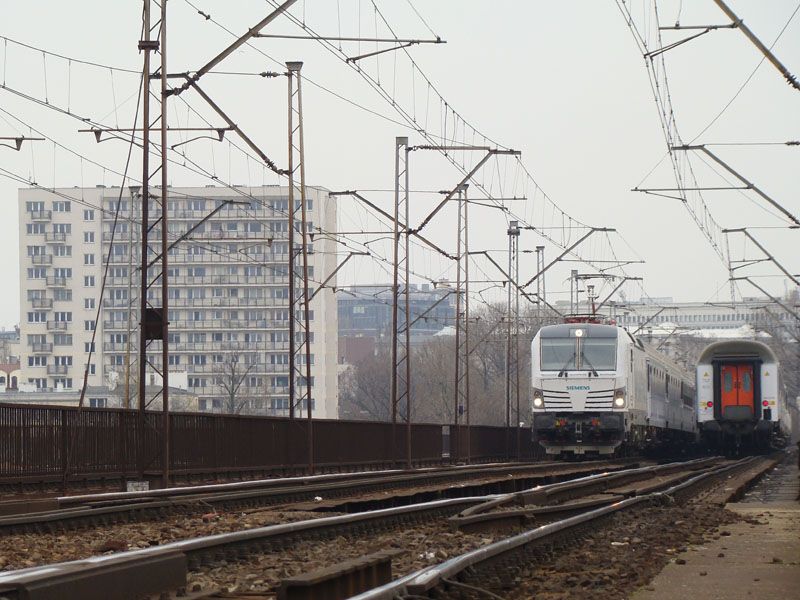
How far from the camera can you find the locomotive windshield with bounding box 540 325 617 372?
38.0m

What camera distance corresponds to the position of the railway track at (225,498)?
46.7ft

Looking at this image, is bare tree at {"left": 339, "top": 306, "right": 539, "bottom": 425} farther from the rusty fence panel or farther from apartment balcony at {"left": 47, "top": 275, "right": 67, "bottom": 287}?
the rusty fence panel

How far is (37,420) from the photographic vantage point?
23625 millimetres

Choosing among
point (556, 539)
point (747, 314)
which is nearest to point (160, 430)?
point (556, 539)

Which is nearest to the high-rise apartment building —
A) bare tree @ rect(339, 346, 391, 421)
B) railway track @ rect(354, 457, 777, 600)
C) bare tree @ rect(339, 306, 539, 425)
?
bare tree @ rect(339, 346, 391, 421)

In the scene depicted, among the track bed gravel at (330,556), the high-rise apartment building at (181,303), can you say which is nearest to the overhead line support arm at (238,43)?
the track bed gravel at (330,556)

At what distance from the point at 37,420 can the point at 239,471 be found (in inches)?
325

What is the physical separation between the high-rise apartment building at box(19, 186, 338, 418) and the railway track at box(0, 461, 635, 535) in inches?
4063

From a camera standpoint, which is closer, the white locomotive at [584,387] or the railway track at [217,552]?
the railway track at [217,552]

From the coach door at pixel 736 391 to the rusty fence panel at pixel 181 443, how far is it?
10.2 meters

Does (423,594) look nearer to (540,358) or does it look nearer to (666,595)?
(666,595)

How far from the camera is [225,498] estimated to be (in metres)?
18.2

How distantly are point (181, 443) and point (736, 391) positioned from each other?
22.8m

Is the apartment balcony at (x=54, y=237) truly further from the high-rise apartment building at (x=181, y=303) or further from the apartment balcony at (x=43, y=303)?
the apartment balcony at (x=43, y=303)
